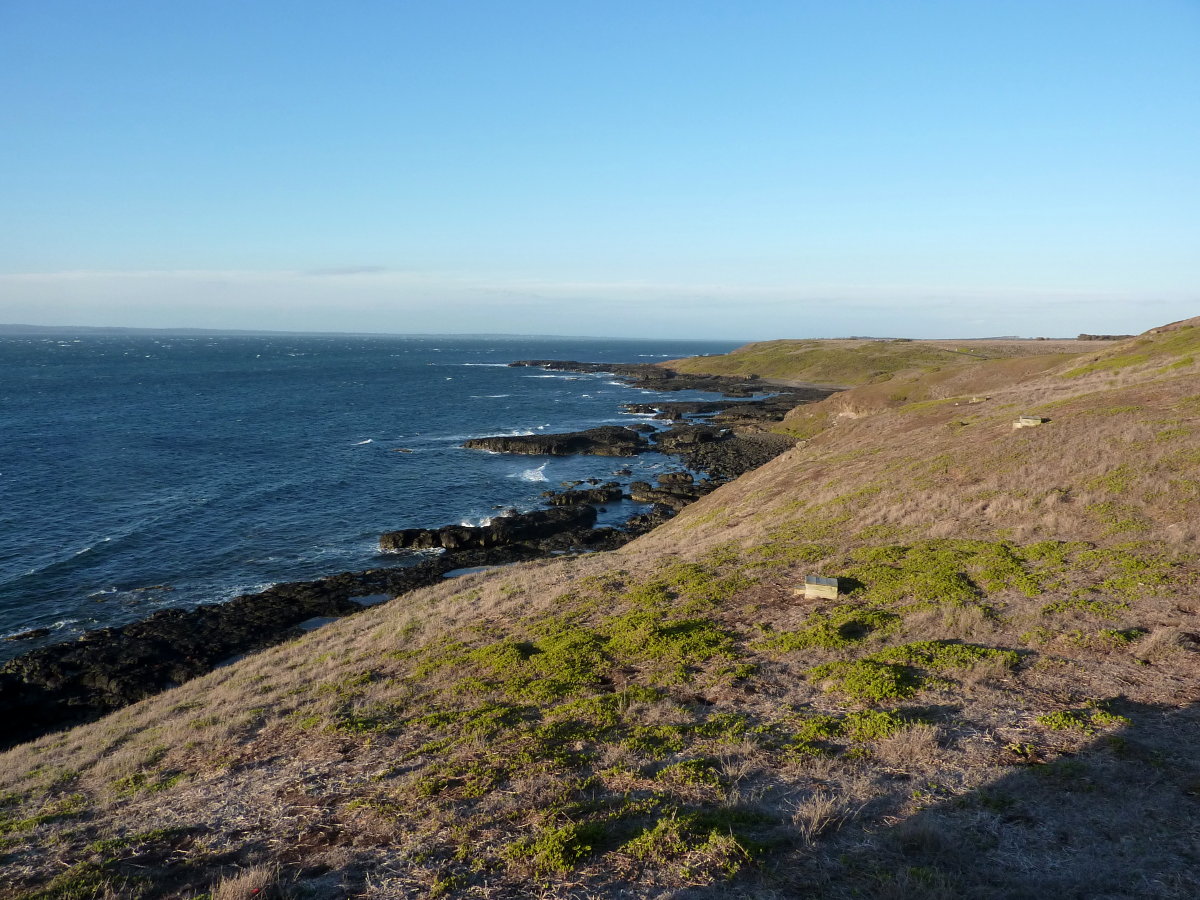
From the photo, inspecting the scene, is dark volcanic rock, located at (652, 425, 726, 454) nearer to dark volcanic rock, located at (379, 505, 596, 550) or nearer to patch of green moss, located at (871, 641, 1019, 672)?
dark volcanic rock, located at (379, 505, 596, 550)

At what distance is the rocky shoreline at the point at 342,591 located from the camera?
25.6 metres

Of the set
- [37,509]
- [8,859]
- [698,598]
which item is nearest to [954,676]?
[698,598]

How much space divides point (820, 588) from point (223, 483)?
178 feet

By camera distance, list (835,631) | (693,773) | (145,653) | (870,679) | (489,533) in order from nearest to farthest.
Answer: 1. (693,773)
2. (870,679)
3. (835,631)
4. (145,653)
5. (489,533)

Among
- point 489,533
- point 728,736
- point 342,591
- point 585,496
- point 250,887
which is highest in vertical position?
point 728,736

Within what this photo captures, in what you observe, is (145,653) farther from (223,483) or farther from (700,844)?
(223,483)

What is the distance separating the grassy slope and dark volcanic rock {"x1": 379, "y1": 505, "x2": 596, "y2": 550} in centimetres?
1971

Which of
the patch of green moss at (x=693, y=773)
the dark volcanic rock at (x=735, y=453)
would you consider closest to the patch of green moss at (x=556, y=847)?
the patch of green moss at (x=693, y=773)

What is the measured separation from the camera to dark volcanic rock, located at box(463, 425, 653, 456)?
72.2 m

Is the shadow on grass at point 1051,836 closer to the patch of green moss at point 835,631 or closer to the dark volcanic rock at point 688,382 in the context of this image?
the patch of green moss at point 835,631

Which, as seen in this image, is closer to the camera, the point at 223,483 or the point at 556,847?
the point at 556,847

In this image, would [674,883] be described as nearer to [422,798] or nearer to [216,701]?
[422,798]

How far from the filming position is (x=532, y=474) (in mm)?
62438

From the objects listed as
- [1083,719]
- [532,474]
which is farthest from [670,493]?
[1083,719]
